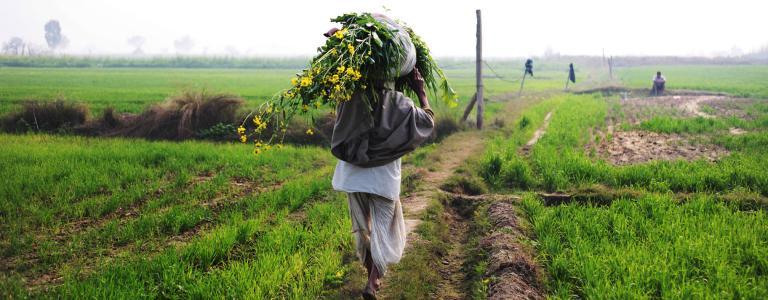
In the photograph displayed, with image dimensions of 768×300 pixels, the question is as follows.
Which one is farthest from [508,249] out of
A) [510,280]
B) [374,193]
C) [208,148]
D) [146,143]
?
[146,143]

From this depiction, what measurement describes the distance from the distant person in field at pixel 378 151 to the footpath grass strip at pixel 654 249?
51.1 inches

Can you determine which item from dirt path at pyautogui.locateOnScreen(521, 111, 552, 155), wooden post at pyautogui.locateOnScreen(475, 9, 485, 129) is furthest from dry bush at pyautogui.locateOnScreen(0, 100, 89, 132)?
dirt path at pyautogui.locateOnScreen(521, 111, 552, 155)

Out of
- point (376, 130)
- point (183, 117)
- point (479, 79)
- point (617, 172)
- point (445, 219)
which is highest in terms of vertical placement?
point (479, 79)

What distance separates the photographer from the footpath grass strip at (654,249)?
370 cm

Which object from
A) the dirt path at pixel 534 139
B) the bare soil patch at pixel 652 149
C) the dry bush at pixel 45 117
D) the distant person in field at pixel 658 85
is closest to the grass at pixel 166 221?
the dry bush at pixel 45 117

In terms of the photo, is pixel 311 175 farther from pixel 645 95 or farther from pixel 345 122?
pixel 645 95

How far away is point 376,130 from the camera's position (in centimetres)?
368

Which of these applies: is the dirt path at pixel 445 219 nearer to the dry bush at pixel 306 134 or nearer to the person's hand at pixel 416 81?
the person's hand at pixel 416 81

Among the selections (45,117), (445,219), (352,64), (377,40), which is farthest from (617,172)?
(45,117)

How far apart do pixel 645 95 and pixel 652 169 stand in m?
18.8

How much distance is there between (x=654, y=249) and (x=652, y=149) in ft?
20.0

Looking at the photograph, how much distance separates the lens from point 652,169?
7543mm

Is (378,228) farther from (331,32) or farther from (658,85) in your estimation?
(658,85)

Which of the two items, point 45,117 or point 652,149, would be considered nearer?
point 652,149
